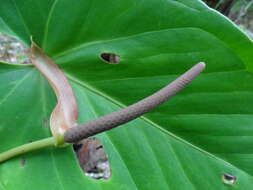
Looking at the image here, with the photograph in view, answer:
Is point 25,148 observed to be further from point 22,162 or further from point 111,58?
point 111,58

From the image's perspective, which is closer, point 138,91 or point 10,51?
point 138,91

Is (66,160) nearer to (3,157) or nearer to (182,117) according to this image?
(3,157)

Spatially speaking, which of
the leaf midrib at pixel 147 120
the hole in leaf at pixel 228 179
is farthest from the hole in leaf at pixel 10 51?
the hole in leaf at pixel 228 179

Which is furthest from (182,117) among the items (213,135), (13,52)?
(13,52)

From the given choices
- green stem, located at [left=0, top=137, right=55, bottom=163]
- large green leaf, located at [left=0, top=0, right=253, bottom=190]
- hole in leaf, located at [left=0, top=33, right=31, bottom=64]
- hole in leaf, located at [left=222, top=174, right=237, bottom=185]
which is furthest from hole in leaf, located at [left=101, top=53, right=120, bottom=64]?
hole in leaf, located at [left=0, top=33, right=31, bottom=64]

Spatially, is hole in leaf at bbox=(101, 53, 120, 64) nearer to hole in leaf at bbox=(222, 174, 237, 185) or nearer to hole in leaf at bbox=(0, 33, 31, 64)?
hole in leaf at bbox=(222, 174, 237, 185)

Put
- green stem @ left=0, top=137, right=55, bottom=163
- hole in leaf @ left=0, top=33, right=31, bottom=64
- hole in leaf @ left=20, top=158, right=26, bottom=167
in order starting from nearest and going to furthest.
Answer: green stem @ left=0, top=137, right=55, bottom=163, hole in leaf @ left=20, top=158, right=26, bottom=167, hole in leaf @ left=0, top=33, right=31, bottom=64

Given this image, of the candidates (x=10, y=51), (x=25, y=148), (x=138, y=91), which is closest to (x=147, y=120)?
(x=138, y=91)
